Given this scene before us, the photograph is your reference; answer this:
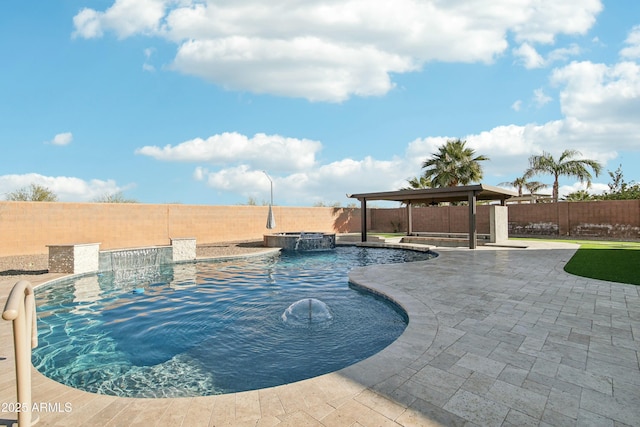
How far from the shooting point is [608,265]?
29.6ft

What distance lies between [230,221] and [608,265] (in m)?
15.9

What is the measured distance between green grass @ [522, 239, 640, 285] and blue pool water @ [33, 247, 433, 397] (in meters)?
5.73

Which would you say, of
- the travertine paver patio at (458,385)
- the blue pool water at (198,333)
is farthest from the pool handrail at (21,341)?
the blue pool water at (198,333)

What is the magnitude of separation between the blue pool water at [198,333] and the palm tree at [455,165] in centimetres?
1607

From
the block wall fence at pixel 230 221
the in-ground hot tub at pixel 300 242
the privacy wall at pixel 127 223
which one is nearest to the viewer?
the privacy wall at pixel 127 223

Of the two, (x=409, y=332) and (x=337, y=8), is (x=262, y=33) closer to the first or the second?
(x=337, y=8)

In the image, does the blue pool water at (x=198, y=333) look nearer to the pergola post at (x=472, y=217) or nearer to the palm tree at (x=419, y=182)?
the pergola post at (x=472, y=217)

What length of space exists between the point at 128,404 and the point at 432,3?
8697mm

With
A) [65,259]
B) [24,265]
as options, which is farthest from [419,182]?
[24,265]

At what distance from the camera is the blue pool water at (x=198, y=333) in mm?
3508

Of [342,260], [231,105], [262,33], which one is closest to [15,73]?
[231,105]

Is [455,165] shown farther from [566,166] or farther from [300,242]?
[300,242]

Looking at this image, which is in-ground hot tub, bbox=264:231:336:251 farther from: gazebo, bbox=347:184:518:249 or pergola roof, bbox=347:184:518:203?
pergola roof, bbox=347:184:518:203

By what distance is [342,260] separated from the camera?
11.8 meters
